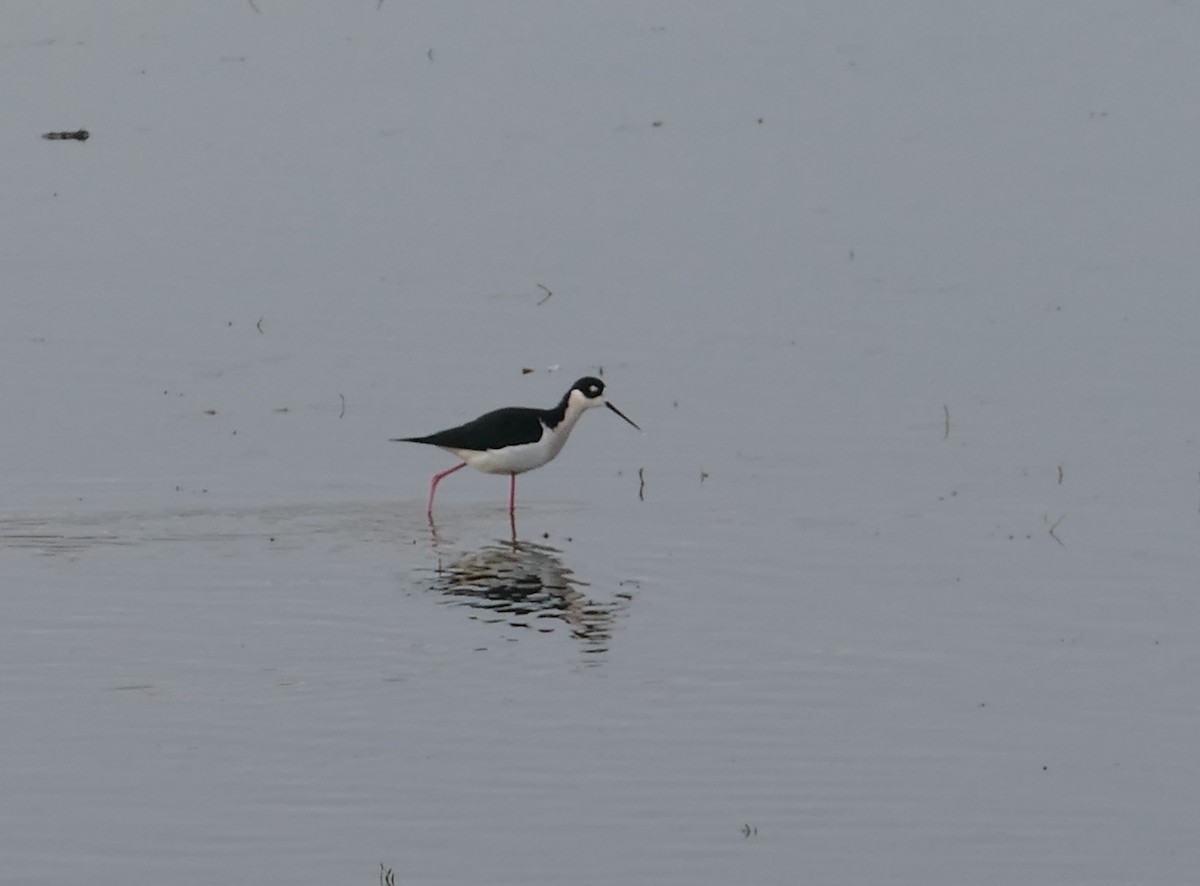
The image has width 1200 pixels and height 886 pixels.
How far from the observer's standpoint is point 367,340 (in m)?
21.1

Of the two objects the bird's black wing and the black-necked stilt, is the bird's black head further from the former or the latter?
the bird's black wing

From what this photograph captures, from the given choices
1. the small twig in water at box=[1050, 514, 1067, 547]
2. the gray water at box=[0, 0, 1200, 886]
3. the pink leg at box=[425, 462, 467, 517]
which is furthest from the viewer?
the pink leg at box=[425, 462, 467, 517]

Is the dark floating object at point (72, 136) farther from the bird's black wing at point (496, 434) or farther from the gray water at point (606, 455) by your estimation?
the bird's black wing at point (496, 434)

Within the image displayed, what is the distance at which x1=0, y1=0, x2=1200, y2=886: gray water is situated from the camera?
11188mm

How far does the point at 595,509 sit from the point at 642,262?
6707 millimetres

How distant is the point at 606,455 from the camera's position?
740 inches

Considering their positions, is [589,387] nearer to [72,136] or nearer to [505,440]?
[505,440]

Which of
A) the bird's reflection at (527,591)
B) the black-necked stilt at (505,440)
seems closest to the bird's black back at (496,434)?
the black-necked stilt at (505,440)

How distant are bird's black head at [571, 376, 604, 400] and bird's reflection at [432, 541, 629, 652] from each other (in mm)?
2049

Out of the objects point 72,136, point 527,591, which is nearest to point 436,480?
point 527,591

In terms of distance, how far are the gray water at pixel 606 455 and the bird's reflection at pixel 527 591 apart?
47mm

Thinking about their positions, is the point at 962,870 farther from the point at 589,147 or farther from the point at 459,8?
the point at 459,8

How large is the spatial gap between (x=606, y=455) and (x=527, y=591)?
3.70m

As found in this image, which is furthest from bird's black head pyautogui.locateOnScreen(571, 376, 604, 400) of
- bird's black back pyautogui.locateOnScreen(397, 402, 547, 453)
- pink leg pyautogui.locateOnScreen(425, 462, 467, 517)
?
pink leg pyautogui.locateOnScreen(425, 462, 467, 517)
